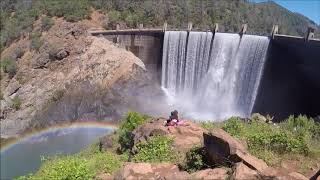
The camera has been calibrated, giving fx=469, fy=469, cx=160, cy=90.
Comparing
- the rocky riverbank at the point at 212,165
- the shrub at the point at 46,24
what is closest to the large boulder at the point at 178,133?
the rocky riverbank at the point at 212,165

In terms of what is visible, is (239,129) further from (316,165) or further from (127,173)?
(127,173)

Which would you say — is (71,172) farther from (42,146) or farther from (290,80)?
(42,146)

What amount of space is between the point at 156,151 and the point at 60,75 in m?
25.9

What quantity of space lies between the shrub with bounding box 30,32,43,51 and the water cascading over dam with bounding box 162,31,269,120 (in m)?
11.3

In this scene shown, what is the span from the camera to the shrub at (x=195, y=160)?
9594 mm

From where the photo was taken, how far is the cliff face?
111 feet

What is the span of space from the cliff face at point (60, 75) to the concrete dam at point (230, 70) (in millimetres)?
2031

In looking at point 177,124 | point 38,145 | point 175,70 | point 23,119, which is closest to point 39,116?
point 23,119

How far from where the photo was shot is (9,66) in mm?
38594

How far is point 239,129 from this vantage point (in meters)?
12.7

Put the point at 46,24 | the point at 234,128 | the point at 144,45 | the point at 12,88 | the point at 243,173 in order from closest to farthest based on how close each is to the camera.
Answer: the point at 243,173 → the point at 234,128 → the point at 144,45 → the point at 12,88 → the point at 46,24

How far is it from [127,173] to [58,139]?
22833mm

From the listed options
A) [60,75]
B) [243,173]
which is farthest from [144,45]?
[243,173]

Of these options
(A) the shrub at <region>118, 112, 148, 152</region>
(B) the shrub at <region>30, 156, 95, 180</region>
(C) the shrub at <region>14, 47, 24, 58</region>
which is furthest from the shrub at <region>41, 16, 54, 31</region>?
Answer: (B) the shrub at <region>30, 156, 95, 180</region>
